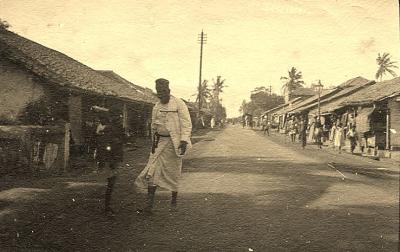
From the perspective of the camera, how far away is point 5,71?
9586 mm

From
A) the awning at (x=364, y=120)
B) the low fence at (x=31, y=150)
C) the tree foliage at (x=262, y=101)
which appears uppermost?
the tree foliage at (x=262, y=101)

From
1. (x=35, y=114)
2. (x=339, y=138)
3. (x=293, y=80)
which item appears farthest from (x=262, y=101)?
(x=35, y=114)

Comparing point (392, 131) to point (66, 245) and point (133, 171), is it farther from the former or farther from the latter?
point (66, 245)

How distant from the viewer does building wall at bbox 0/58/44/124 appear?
30.2 feet

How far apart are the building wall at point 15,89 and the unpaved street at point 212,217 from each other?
291cm

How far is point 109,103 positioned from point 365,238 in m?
12.2

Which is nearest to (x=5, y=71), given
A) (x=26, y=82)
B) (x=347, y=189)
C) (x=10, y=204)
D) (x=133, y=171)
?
(x=26, y=82)

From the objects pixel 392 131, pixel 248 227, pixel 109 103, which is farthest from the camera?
pixel 392 131

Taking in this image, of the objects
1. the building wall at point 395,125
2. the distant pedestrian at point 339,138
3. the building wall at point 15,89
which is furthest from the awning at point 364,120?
the building wall at point 15,89

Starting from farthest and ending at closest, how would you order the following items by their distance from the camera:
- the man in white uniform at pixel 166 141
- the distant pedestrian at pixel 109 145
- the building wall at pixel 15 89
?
the building wall at pixel 15 89 < the man in white uniform at pixel 166 141 < the distant pedestrian at pixel 109 145

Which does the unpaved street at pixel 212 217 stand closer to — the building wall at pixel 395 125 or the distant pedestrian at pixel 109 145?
the distant pedestrian at pixel 109 145

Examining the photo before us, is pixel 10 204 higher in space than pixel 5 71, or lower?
lower

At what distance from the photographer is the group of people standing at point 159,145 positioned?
511 cm

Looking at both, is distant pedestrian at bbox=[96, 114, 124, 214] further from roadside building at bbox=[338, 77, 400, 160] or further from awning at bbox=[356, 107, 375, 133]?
awning at bbox=[356, 107, 375, 133]
